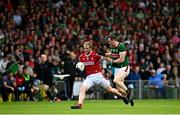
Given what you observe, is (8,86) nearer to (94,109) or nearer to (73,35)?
(73,35)

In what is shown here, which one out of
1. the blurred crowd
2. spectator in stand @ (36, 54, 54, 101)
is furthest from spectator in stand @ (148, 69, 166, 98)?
spectator in stand @ (36, 54, 54, 101)

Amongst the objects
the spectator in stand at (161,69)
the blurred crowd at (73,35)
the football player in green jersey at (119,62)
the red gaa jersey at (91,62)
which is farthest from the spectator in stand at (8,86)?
the red gaa jersey at (91,62)

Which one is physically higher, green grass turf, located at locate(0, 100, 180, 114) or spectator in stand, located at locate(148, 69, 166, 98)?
spectator in stand, located at locate(148, 69, 166, 98)

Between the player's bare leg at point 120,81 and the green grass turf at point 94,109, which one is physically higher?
the player's bare leg at point 120,81

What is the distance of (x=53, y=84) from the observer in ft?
101

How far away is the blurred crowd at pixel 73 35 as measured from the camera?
103ft

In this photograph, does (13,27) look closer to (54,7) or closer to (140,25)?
(54,7)

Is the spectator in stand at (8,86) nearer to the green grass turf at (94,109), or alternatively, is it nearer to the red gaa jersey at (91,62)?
the green grass turf at (94,109)

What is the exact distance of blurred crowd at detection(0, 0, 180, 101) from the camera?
103 feet

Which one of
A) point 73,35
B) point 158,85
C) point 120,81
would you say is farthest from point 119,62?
point 73,35

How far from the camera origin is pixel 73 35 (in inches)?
1362

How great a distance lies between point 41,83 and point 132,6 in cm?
956

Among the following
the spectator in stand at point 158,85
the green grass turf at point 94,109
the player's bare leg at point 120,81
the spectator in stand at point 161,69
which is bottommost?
the green grass turf at point 94,109

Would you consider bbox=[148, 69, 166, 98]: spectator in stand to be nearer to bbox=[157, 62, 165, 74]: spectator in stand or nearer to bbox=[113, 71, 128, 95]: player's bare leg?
bbox=[157, 62, 165, 74]: spectator in stand
